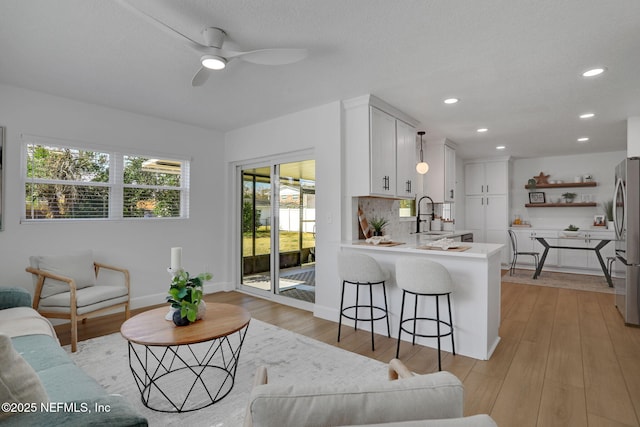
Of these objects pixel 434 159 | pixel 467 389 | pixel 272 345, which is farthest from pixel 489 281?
pixel 434 159

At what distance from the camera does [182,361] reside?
2.28 meters

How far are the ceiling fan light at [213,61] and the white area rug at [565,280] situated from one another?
6063 mm

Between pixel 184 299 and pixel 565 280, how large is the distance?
22.0 ft

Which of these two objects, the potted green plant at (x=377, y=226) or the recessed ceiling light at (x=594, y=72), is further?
the potted green plant at (x=377, y=226)

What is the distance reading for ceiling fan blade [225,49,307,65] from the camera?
2.21 meters

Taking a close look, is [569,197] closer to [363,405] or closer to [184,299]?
[184,299]

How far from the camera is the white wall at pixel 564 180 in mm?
6727

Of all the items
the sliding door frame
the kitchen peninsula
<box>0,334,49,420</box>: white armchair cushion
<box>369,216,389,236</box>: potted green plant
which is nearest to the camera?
<box>0,334,49,420</box>: white armchair cushion

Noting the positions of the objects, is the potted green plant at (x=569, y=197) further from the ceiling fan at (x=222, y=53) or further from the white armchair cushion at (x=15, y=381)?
the white armchair cushion at (x=15, y=381)

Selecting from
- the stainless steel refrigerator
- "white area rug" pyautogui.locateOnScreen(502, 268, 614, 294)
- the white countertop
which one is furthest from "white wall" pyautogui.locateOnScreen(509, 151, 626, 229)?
the white countertop

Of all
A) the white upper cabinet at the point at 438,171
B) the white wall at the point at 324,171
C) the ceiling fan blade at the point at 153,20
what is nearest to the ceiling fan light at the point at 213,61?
the ceiling fan blade at the point at 153,20

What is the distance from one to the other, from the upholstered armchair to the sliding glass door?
1.93 meters

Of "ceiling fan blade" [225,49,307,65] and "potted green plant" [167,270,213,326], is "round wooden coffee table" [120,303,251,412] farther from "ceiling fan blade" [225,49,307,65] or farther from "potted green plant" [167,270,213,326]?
"ceiling fan blade" [225,49,307,65]

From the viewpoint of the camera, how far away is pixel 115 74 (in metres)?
3.03
